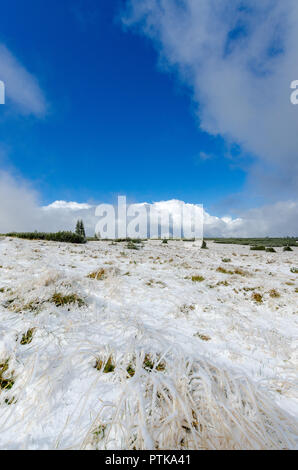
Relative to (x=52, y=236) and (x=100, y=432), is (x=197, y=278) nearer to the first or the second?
(x=100, y=432)

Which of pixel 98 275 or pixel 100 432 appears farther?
pixel 98 275

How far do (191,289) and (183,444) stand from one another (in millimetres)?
5456

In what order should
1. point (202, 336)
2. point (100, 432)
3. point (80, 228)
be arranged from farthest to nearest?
point (80, 228)
point (202, 336)
point (100, 432)

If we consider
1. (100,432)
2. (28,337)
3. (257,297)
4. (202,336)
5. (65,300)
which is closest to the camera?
(100,432)

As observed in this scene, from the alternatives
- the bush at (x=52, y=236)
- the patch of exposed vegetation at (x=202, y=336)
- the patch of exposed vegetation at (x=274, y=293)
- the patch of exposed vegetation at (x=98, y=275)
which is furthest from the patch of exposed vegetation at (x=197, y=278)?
the bush at (x=52, y=236)

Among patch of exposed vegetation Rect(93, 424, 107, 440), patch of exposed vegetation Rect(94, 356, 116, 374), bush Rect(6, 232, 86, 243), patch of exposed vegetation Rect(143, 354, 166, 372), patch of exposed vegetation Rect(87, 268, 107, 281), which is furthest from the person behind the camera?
bush Rect(6, 232, 86, 243)

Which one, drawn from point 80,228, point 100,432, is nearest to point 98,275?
point 100,432

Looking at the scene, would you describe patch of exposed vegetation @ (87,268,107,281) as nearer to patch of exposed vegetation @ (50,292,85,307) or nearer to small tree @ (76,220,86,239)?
patch of exposed vegetation @ (50,292,85,307)

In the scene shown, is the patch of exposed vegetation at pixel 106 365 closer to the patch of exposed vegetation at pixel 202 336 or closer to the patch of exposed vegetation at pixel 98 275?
the patch of exposed vegetation at pixel 202 336

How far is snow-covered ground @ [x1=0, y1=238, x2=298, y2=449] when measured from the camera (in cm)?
187

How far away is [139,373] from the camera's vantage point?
249 centimetres

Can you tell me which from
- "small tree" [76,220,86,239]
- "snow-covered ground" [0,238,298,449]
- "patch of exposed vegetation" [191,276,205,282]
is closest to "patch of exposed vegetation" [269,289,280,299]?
"snow-covered ground" [0,238,298,449]
